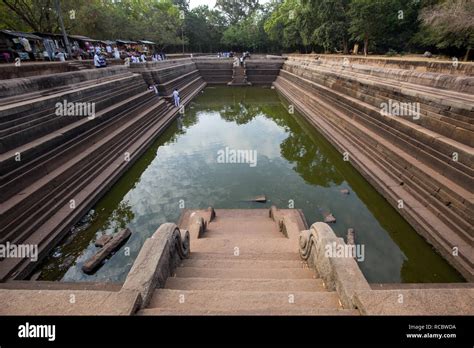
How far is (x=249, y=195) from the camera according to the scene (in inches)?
294

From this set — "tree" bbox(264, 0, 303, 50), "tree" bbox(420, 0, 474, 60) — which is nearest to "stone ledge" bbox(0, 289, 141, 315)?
"tree" bbox(420, 0, 474, 60)

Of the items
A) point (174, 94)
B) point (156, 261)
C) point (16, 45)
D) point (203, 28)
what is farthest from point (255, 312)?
point (203, 28)

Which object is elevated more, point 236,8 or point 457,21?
point 236,8

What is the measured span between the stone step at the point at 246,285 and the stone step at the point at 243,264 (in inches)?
29.6

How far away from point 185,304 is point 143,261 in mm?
818

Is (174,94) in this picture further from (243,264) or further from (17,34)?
(243,264)

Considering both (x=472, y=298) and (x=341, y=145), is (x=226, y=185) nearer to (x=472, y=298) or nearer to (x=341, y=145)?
(x=341, y=145)

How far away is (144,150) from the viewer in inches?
402

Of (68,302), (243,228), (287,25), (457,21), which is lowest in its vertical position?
(243,228)

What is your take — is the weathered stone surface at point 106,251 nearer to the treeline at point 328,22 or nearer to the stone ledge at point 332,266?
the stone ledge at point 332,266

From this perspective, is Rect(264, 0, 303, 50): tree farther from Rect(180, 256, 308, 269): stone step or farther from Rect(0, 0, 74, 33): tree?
Rect(180, 256, 308, 269): stone step

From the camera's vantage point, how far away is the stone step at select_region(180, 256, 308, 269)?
4023 mm

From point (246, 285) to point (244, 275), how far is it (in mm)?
580

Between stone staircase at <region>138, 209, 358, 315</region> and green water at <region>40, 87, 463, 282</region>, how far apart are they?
982 millimetres
